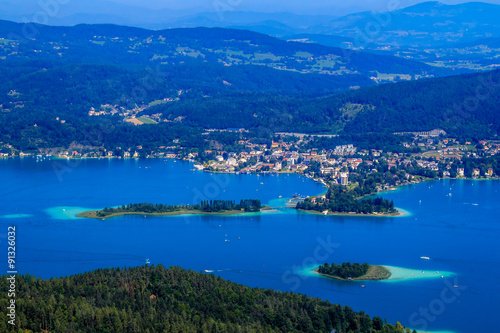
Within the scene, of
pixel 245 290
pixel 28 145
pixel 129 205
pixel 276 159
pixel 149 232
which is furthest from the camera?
pixel 28 145

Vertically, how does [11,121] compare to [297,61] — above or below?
below

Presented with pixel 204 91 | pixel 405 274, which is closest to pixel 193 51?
pixel 204 91

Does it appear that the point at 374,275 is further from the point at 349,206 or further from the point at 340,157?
the point at 340,157

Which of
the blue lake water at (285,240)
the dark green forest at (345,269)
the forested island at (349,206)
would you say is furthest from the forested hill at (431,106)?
the dark green forest at (345,269)

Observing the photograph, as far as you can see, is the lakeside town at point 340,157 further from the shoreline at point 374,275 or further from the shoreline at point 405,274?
the shoreline at point 374,275

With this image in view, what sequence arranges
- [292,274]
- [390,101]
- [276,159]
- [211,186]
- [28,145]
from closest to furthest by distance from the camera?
[292,274]
[211,186]
[276,159]
[28,145]
[390,101]

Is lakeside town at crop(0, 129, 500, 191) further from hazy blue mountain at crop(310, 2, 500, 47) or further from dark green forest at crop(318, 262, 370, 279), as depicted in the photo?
hazy blue mountain at crop(310, 2, 500, 47)

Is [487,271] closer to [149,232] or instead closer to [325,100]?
[149,232]


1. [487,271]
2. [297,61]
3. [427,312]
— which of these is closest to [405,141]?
[487,271]
